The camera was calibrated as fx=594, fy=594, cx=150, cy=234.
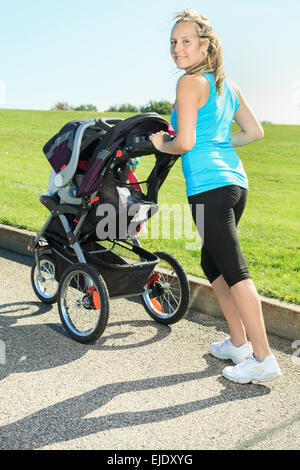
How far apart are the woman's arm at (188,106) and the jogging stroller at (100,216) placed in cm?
61

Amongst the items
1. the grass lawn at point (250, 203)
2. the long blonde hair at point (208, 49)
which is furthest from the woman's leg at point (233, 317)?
the long blonde hair at point (208, 49)

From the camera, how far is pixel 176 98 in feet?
11.6

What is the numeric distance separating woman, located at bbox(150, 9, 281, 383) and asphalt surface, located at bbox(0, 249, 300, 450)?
0.98ft

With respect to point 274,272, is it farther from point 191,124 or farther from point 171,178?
point 171,178

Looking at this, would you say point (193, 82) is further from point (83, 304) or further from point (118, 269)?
point (83, 304)

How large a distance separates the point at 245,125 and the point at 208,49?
24.6 inches

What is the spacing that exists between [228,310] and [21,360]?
4.80 ft

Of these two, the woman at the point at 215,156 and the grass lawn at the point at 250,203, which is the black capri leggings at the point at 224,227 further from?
the grass lawn at the point at 250,203

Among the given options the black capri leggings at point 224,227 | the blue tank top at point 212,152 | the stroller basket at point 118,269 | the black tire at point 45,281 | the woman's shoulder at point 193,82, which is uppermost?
the woman's shoulder at point 193,82

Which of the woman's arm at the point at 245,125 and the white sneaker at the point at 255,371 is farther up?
the woman's arm at the point at 245,125

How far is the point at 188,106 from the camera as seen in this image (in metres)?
3.47

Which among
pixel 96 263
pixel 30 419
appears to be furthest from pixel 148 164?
pixel 30 419

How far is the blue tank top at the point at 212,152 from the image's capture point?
367 centimetres

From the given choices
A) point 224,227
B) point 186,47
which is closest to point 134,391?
point 224,227
